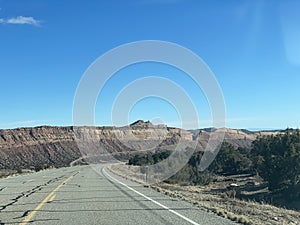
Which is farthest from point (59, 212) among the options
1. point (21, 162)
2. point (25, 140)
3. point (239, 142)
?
point (239, 142)

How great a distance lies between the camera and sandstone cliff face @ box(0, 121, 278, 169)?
367 ft

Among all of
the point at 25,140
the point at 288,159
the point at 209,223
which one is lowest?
the point at 209,223

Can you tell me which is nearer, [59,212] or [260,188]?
[59,212]

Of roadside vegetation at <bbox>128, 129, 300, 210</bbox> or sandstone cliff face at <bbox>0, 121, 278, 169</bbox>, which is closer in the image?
roadside vegetation at <bbox>128, 129, 300, 210</bbox>

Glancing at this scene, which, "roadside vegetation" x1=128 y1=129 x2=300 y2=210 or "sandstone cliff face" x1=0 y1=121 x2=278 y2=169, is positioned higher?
"sandstone cliff face" x1=0 y1=121 x2=278 y2=169

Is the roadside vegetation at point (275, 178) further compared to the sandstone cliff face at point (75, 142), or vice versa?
the sandstone cliff face at point (75, 142)

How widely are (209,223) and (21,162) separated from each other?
115 meters

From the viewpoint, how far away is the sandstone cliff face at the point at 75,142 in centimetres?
11181

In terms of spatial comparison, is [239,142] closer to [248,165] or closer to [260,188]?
[248,165]

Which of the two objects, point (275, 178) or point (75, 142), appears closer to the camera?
point (275, 178)

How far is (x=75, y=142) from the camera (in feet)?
517

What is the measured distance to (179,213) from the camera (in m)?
13.5

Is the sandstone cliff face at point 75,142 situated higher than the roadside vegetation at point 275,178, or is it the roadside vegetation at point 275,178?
the sandstone cliff face at point 75,142

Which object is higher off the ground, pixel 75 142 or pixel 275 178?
pixel 75 142
